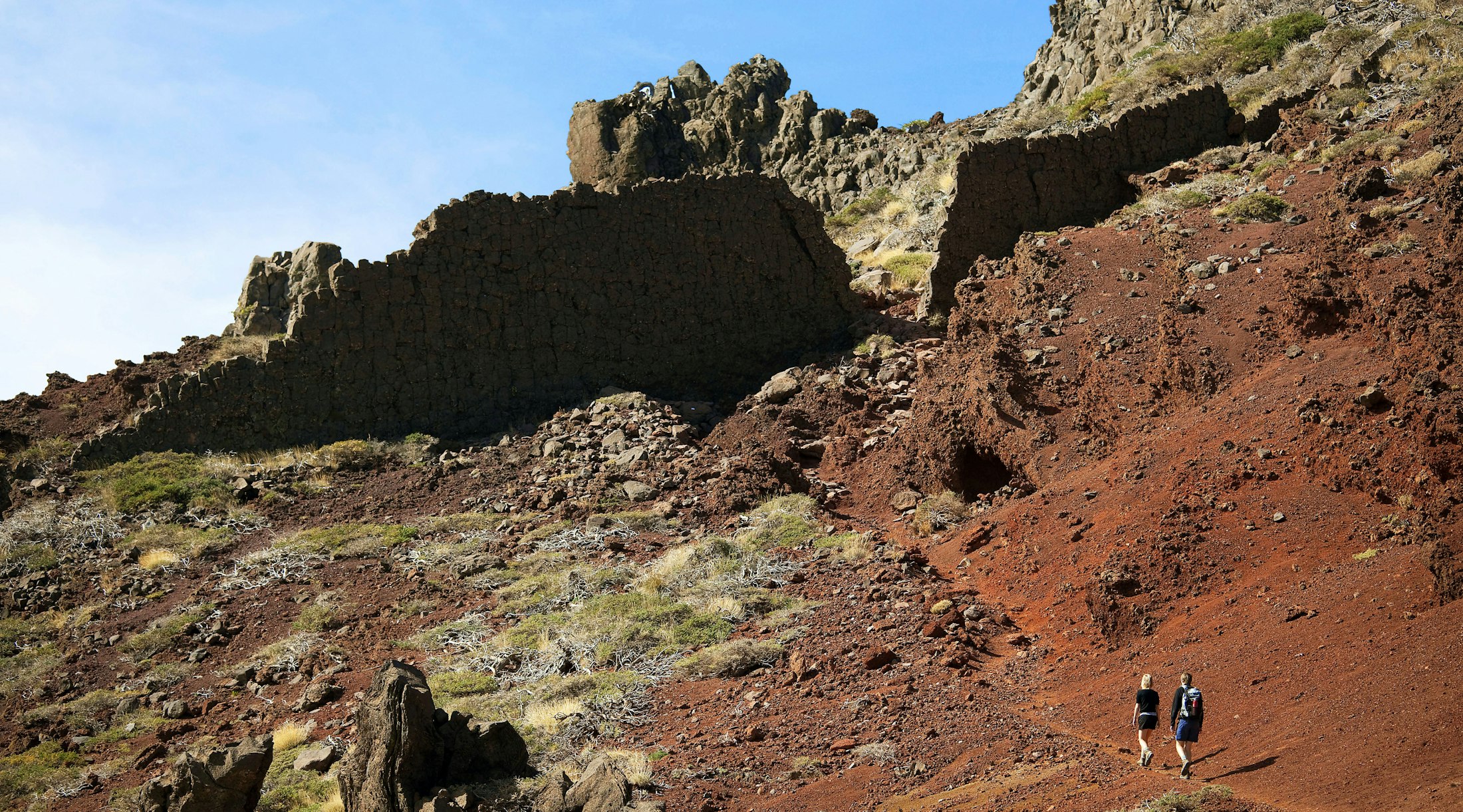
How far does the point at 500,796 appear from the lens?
8.43 meters

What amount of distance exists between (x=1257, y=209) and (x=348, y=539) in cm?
1247

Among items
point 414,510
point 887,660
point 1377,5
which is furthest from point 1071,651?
point 1377,5

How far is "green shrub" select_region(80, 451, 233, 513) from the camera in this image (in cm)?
1584

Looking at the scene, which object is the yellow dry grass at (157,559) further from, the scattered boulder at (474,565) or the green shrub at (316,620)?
the scattered boulder at (474,565)

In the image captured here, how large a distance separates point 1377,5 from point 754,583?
21.3 m

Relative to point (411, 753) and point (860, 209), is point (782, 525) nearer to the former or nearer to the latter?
point (411, 753)

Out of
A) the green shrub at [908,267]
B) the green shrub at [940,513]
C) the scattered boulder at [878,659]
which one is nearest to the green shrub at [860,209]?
the green shrub at [908,267]

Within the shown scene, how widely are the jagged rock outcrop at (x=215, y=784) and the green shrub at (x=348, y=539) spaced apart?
239 inches

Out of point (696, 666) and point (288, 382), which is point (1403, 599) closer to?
point (696, 666)

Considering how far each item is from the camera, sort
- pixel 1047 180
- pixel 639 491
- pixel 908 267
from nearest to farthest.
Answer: pixel 639 491 < pixel 1047 180 < pixel 908 267

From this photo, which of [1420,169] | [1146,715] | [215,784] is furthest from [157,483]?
[1420,169]

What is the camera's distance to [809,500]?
14.5m

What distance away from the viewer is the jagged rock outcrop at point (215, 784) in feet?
27.3

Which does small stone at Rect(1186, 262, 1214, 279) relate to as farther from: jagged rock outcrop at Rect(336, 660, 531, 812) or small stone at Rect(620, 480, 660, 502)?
jagged rock outcrop at Rect(336, 660, 531, 812)
